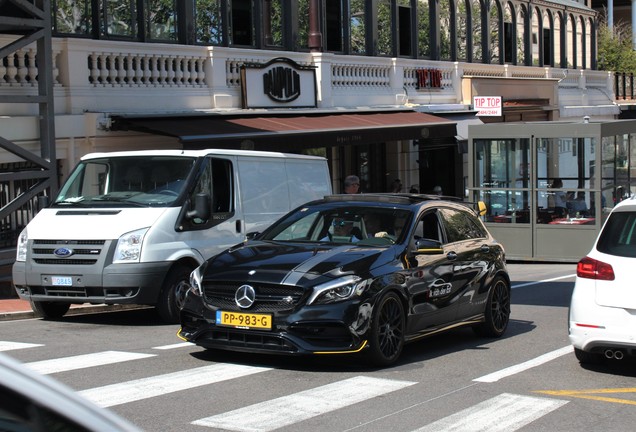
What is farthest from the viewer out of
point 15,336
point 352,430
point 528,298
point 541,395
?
point 528,298

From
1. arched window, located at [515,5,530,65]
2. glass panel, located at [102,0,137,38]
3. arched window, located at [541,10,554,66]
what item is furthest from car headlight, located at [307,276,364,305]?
arched window, located at [541,10,554,66]

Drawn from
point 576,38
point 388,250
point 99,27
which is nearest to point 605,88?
A: point 576,38

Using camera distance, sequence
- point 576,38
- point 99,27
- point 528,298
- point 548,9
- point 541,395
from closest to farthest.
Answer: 1. point 541,395
2. point 528,298
3. point 99,27
4. point 548,9
5. point 576,38

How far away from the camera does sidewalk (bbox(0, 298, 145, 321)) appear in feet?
42.4

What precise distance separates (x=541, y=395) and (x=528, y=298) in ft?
25.3

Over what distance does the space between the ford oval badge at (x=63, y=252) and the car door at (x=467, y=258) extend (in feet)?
14.0

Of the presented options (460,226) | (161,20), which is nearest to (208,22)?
(161,20)

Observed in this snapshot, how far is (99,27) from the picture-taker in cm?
1941

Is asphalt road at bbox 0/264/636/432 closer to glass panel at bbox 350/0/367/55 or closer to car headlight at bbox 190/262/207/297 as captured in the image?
car headlight at bbox 190/262/207/297

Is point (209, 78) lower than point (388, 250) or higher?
higher

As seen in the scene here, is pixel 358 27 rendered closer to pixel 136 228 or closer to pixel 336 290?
pixel 136 228

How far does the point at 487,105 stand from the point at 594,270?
22746 mm

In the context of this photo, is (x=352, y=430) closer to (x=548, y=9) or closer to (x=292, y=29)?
(x=292, y=29)

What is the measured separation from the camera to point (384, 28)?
1139 inches
